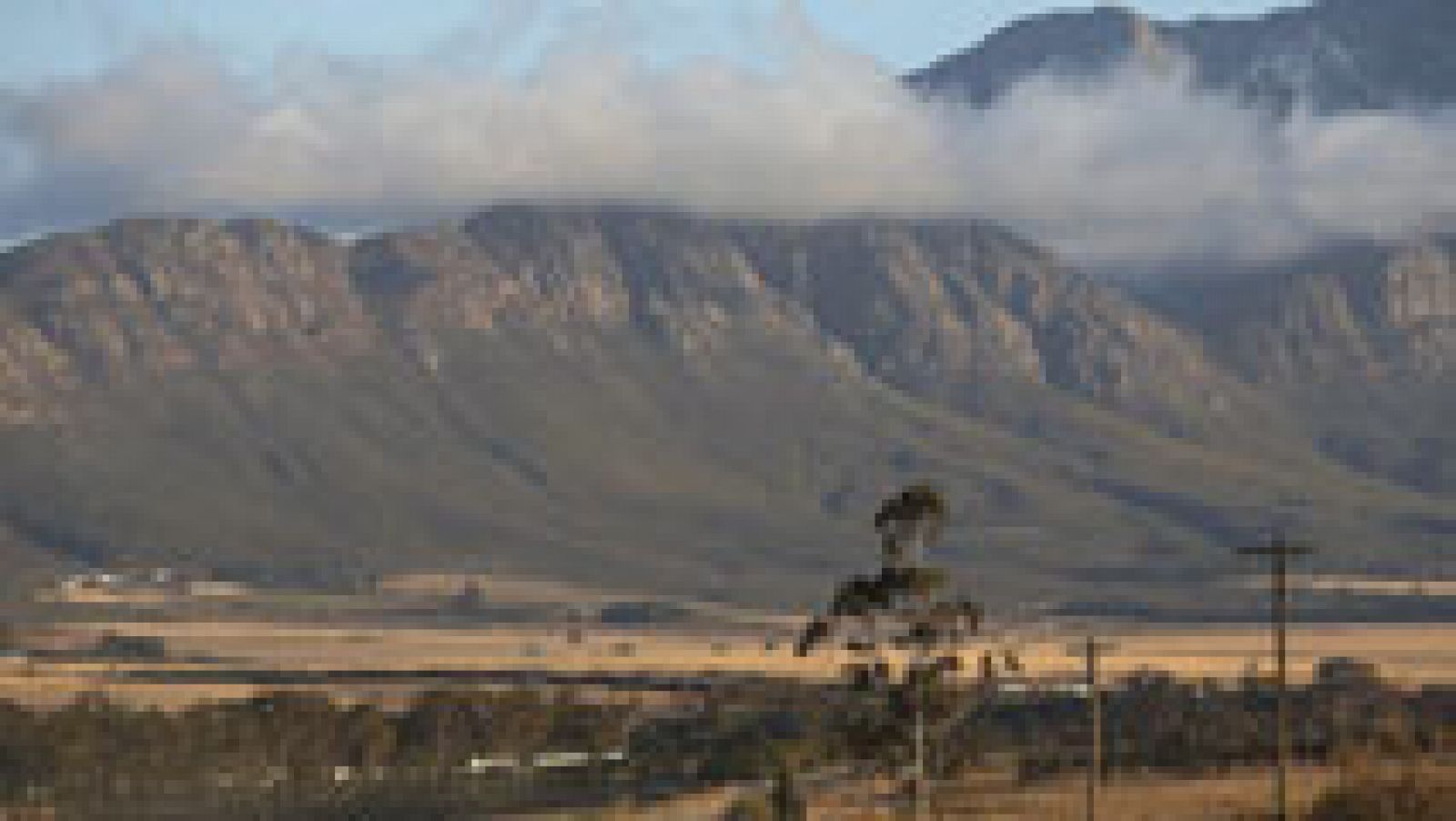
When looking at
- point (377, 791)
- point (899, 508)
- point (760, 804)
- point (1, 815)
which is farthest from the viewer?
point (377, 791)

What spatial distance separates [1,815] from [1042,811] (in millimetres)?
58533

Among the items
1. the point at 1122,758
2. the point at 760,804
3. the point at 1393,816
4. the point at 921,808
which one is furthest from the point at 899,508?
the point at 1122,758

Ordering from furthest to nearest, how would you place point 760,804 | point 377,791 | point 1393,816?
point 377,791, point 760,804, point 1393,816

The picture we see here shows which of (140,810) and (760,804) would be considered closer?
(760,804)

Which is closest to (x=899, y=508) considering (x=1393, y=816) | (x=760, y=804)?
(x=1393, y=816)

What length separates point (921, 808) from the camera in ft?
473

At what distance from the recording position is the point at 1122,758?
17638 centimetres

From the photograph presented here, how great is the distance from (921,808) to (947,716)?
1233 inches

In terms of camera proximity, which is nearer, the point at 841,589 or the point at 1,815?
the point at 841,589

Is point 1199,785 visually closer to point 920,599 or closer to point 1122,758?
point 1122,758

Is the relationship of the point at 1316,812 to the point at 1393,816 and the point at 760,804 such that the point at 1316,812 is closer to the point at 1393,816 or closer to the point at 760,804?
the point at 1393,816

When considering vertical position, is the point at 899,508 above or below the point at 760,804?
above

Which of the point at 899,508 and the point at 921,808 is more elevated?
the point at 899,508

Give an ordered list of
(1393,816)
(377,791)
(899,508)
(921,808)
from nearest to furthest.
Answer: (899,508), (1393,816), (921,808), (377,791)
